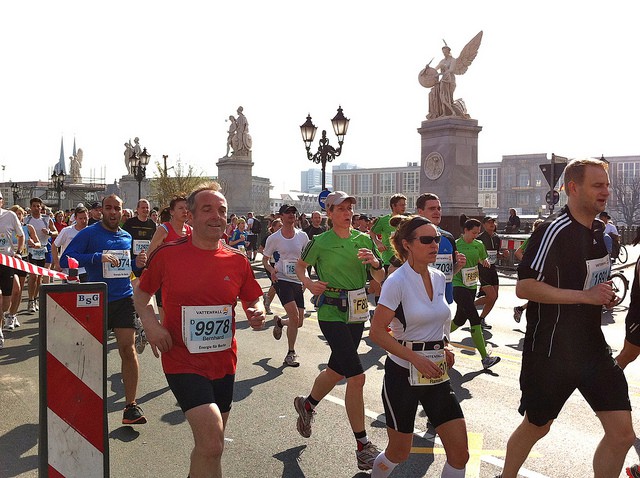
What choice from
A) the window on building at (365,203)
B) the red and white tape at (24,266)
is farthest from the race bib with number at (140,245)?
the window on building at (365,203)

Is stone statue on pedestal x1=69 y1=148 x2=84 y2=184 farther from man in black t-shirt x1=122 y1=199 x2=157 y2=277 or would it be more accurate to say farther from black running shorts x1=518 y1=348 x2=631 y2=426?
black running shorts x1=518 y1=348 x2=631 y2=426

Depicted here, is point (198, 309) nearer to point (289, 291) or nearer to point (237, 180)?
point (289, 291)

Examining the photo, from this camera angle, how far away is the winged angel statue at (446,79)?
2794 cm

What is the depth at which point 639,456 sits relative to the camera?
5.03 m

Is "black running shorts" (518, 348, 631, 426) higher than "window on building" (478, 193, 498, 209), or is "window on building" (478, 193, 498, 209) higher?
"window on building" (478, 193, 498, 209)

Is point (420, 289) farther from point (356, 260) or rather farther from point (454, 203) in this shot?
point (454, 203)

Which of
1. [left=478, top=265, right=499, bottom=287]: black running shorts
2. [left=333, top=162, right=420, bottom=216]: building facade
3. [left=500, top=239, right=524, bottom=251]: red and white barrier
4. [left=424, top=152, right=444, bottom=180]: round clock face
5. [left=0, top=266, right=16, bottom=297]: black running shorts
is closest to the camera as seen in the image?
[left=0, top=266, right=16, bottom=297]: black running shorts

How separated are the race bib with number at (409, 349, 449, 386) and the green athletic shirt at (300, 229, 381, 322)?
1.60 meters

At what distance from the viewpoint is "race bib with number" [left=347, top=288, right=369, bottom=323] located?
5457mm

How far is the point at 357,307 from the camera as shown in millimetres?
5484

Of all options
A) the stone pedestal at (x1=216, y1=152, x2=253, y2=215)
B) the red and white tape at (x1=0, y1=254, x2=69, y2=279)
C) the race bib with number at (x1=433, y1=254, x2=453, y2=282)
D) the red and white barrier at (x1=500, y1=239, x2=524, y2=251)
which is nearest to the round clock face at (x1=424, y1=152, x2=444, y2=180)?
the red and white barrier at (x1=500, y1=239, x2=524, y2=251)

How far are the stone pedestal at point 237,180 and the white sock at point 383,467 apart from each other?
124ft

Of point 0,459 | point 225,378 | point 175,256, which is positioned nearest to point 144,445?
point 0,459

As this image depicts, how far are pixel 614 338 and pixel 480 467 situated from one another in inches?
263
